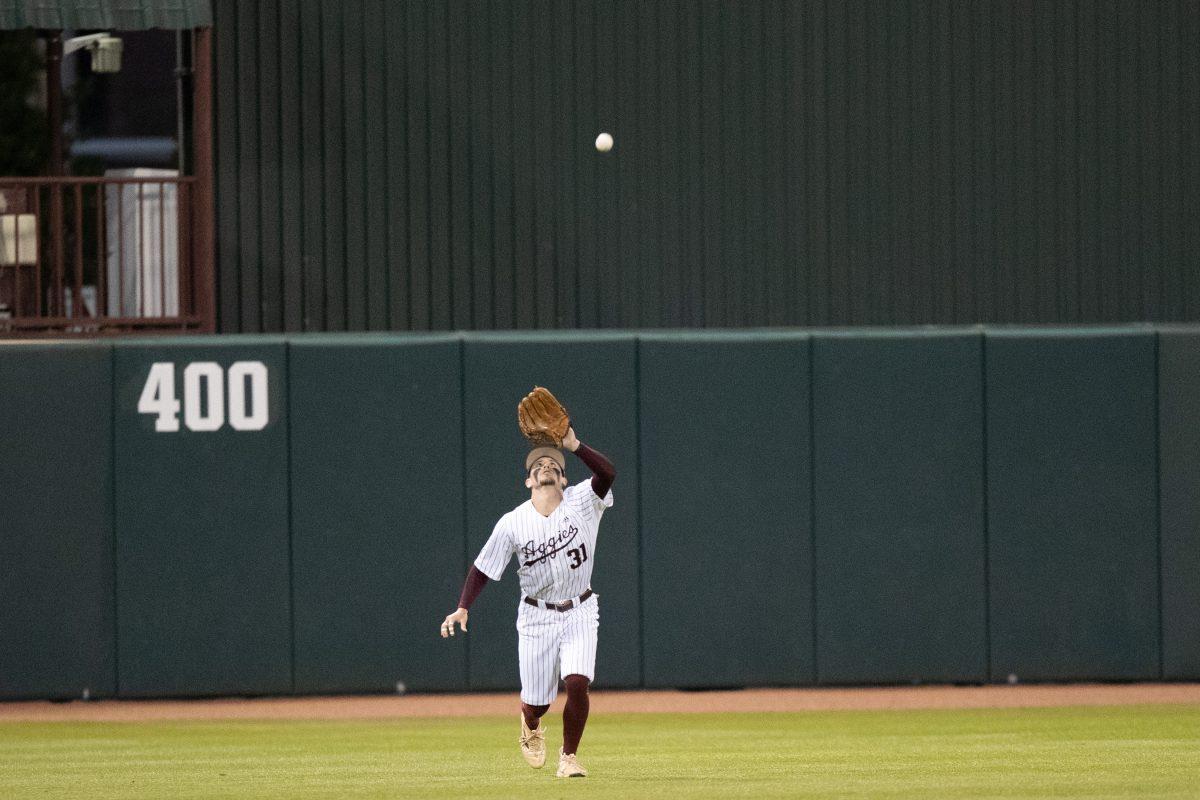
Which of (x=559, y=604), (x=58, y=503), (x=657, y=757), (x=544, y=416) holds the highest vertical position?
(x=544, y=416)

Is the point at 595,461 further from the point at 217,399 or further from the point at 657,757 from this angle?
the point at 217,399

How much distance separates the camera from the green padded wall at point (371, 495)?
12.4 meters

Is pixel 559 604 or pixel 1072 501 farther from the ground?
pixel 1072 501

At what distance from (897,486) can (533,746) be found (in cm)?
501

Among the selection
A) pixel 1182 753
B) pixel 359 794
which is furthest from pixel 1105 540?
pixel 359 794

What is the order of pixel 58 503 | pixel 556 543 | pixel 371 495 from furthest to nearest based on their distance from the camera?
pixel 371 495 < pixel 58 503 < pixel 556 543

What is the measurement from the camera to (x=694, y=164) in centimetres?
1370

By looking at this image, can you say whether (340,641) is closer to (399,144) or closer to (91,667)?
(91,667)

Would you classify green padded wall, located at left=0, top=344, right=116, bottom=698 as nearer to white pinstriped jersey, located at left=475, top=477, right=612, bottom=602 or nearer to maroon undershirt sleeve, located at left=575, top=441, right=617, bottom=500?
white pinstriped jersey, located at left=475, top=477, right=612, bottom=602

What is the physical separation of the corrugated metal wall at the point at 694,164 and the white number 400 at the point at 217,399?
1.28 m

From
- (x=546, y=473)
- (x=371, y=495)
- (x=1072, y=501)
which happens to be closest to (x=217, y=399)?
(x=371, y=495)

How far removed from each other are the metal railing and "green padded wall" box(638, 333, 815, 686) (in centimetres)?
357

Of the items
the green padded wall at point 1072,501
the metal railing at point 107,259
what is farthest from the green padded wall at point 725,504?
the metal railing at point 107,259

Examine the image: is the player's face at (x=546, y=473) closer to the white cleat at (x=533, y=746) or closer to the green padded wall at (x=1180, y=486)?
the white cleat at (x=533, y=746)
